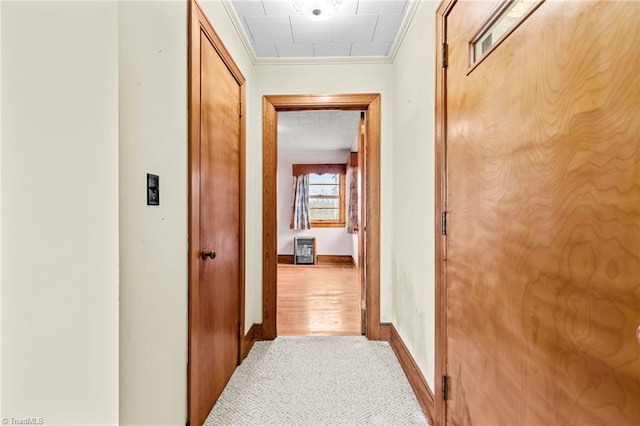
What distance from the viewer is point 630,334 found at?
1.89ft

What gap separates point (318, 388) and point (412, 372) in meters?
0.57

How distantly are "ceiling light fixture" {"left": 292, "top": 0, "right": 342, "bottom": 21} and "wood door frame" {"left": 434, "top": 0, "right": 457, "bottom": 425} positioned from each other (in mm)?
614

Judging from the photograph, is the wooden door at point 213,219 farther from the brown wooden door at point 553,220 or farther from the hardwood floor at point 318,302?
the brown wooden door at point 553,220

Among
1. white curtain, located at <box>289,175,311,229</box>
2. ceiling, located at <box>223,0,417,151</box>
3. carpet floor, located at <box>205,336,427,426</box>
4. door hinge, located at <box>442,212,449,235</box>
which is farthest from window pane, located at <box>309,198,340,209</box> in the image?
door hinge, located at <box>442,212,449,235</box>

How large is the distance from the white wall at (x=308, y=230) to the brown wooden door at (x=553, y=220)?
518 centimetres

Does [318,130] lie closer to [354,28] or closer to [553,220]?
[354,28]

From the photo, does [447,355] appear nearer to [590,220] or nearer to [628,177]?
[590,220]

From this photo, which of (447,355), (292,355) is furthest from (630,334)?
(292,355)

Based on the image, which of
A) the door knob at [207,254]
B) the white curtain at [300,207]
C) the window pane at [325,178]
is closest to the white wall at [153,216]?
the door knob at [207,254]

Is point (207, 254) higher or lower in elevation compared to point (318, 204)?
lower

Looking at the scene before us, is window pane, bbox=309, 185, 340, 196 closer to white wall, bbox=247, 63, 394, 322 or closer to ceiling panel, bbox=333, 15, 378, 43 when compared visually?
white wall, bbox=247, 63, 394, 322

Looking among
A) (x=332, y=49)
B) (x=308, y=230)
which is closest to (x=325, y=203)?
(x=308, y=230)

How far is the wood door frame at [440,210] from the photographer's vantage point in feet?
4.56

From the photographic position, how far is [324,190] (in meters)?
6.59
